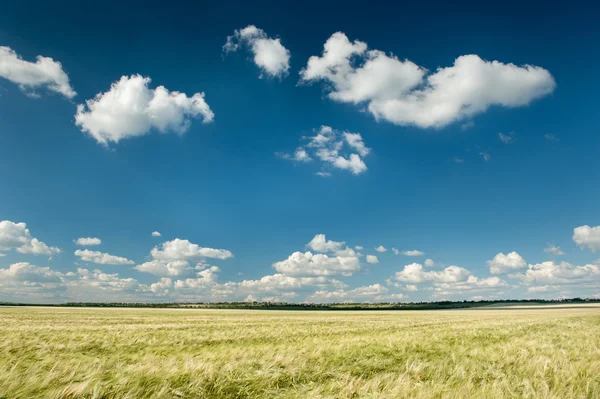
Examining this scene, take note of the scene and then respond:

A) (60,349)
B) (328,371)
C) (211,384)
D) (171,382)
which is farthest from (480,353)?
(60,349)

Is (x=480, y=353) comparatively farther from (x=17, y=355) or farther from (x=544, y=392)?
(x=17, y=355)

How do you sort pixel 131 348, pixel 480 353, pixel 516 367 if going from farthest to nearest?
pixel 131 348, pixel 480 353, pixel 516 367

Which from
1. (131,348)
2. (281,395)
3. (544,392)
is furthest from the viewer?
(131,348)

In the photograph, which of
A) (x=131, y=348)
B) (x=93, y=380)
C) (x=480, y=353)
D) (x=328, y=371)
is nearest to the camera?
(x=93, y=380)

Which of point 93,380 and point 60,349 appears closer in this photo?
point 93,380

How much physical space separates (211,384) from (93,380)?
4.90ft

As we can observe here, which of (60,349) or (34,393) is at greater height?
(34,393)

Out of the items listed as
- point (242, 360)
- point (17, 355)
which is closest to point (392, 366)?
point (242, 360)

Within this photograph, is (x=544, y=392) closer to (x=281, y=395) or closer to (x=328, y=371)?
(x=328, y=371)

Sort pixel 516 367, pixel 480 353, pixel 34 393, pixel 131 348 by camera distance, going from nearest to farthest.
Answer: pixel 34 393 < pixel 516 367 < pixel 480 353 < pixel 131 348

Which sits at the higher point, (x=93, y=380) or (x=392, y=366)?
(x=93, y=380)

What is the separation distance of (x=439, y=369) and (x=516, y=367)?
6.12 ft

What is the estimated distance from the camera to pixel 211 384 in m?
4.85

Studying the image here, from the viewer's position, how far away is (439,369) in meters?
6.46
